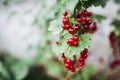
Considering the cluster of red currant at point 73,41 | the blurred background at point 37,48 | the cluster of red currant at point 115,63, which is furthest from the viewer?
the blurred background at point 37,48

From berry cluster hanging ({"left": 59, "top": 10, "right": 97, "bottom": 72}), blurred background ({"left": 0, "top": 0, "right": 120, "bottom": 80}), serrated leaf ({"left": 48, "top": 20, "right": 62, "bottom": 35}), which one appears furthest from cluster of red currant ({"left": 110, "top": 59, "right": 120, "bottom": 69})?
serrated leaf ({"left": 48, "top": 20, "right": 62, "bottom": 35})

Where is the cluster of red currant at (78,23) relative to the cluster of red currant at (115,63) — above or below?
below

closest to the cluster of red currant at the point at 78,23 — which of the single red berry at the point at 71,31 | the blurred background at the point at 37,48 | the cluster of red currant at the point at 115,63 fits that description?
the single red berry at the point at 71,31

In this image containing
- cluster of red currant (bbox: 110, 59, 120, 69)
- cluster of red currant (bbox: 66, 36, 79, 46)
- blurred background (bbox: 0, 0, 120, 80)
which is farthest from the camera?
blurred background (bbox: 0, 0, 120, 80)

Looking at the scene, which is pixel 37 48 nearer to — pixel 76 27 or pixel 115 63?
pixel 115 63

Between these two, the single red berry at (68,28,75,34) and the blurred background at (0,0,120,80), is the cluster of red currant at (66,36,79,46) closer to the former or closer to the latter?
the single red berry at (68,28,75,34)

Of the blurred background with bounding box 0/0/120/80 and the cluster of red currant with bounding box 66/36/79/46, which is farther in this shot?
the blurred background with bounding box 0/0/120/80

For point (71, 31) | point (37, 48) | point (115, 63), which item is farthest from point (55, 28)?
point (37, 48)

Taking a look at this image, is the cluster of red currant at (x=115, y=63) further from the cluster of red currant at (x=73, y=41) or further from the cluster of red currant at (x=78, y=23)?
the cluster of red currant at (x=73, y=41)

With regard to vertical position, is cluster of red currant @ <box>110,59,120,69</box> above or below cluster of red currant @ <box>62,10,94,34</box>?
above

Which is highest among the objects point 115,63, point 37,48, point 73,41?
point 115,63
